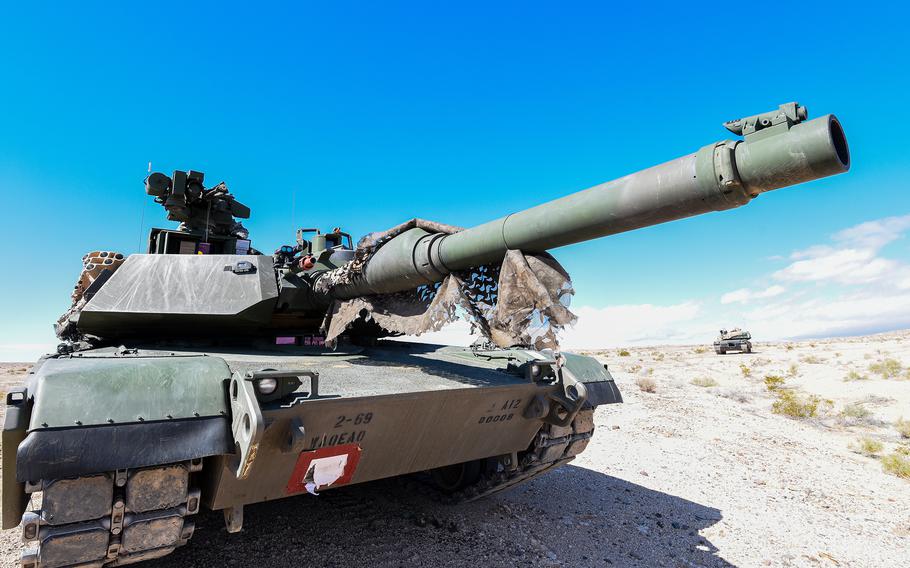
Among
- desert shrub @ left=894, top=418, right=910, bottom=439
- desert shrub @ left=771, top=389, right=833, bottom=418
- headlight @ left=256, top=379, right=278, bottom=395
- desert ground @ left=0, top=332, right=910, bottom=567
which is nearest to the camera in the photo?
headlight @ left=256, top=379, right=278, bottom=395

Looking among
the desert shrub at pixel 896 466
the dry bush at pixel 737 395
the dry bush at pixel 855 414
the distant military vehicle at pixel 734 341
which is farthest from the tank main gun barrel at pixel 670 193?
the distant military vehicle at pixel 734 341

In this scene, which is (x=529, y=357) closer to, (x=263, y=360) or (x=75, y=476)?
(x=263, y=360)

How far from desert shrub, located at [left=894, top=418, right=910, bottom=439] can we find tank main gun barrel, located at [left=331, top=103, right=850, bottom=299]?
32.8 ft

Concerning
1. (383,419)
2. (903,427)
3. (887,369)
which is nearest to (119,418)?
(383,419)

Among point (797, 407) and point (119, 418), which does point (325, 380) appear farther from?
point (797, 407)

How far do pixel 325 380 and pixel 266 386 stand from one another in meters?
0.73

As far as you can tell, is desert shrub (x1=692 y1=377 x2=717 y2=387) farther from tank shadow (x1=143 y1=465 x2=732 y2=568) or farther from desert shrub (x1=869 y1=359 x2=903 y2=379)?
tank shadow (x1=143 y1=465 x2=732 y2=568)

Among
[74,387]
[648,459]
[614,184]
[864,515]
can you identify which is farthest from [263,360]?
[864,515]

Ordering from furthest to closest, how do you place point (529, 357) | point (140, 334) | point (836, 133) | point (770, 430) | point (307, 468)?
point (770, 430) → point (140, 334) → point (529, 357) → point (307, 468) → point (836, 133)

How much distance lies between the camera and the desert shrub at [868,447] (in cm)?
820

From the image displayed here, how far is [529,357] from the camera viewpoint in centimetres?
503

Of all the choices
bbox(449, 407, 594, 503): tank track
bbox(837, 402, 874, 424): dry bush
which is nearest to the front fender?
bbox(449, 407, 594, 503): tank track

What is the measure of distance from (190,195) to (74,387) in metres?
4.71

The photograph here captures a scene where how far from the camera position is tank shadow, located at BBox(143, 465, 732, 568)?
14.1 feet
